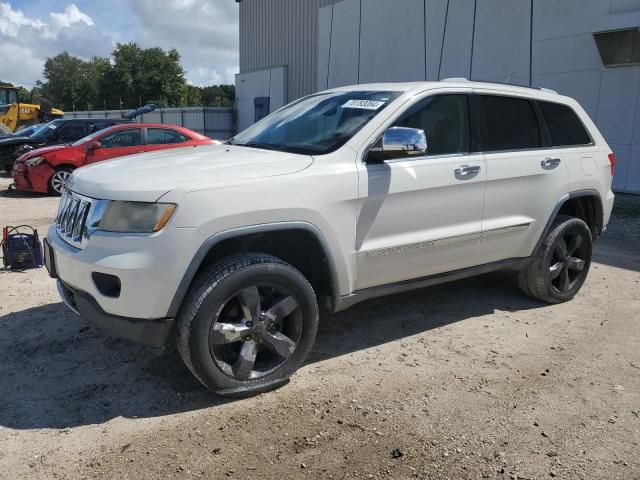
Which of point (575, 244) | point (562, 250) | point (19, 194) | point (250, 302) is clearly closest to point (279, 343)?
point (250, 302)

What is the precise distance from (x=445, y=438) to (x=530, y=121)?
2967mm

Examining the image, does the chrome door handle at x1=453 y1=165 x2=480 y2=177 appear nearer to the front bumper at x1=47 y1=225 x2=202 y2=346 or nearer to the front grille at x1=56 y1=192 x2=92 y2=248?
the front bumper at x1=47 y1=225 x2=202 y2=346

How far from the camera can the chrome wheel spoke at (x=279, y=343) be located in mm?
3402

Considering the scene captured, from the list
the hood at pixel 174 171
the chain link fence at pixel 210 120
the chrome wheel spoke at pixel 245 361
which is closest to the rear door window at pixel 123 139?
the hood at pixel 174 171

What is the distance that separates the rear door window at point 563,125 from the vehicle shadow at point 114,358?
1.52m

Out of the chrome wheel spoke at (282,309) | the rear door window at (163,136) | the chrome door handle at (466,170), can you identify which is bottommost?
the chrome wheel spoke at (282,309)

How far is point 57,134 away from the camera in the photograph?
14.1 m

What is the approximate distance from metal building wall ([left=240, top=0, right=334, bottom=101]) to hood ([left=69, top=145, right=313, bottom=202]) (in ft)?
62.7

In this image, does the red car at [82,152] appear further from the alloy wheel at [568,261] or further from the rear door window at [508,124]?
the alloy wheel at [568,261]

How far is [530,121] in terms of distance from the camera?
486 centimetres

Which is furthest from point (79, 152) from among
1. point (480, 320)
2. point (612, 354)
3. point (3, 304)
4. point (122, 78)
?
point (122, 78)

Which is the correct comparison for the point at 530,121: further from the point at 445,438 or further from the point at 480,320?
the point at 445,438

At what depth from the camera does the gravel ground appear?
285cm

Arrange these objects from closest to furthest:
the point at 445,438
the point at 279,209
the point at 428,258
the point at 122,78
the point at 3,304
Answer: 1. the point at 445,438
2. the point at 279,209
3. the point at 428,258
4. the point at 3,304
5. the point at 122,78
